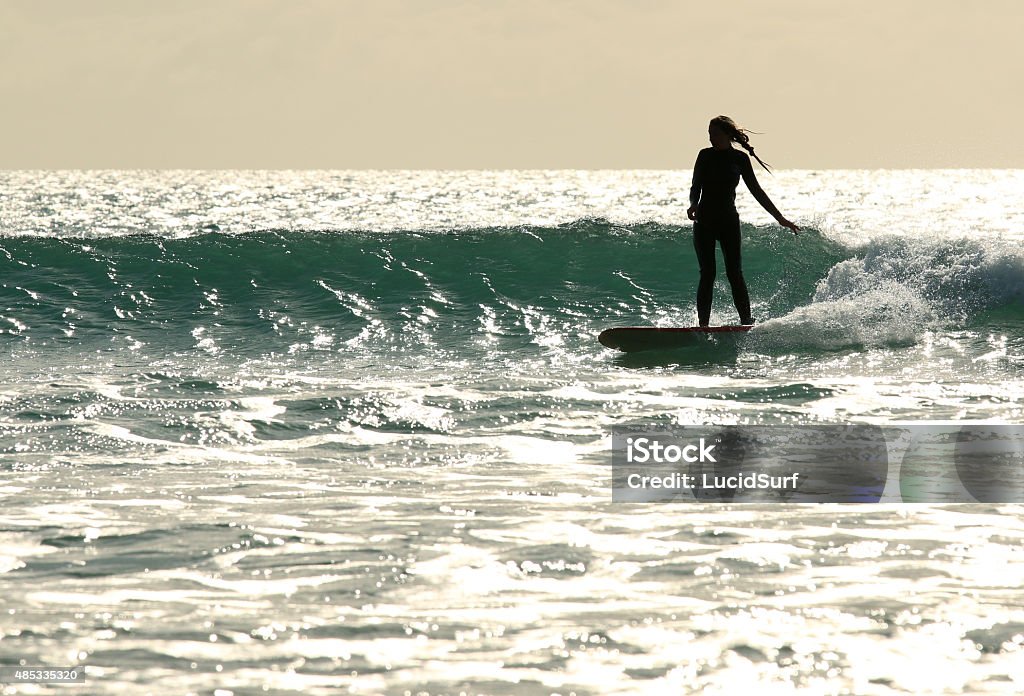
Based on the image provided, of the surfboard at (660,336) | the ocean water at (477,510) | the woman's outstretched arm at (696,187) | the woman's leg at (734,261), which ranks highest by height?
the woman's outstretched arm at (696,187)

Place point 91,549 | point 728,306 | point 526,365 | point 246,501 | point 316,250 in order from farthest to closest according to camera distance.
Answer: point 316,250 < point 728,306 < point 526,365 < point 246,501 < point 91,549

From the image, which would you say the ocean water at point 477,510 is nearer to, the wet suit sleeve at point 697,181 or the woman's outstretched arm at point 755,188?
the woman's outstretched arm at point 755,188

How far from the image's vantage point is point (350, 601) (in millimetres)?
3512

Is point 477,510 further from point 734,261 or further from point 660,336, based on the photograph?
point 734,261

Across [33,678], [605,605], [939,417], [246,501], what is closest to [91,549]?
[246,501]

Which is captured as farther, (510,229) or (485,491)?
(510,229)

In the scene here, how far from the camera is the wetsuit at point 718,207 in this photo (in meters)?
8.66

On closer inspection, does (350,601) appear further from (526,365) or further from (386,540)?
(526,365)

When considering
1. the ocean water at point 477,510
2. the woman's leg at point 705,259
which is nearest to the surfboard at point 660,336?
the ocean water at point 477,510

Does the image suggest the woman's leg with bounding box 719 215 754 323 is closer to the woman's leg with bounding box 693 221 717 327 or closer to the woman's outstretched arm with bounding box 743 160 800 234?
the woman's leg with bounding box 693 221 717 327

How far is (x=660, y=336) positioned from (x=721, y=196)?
1.20 meters

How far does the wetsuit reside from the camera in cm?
866

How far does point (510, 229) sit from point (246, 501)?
1293cm

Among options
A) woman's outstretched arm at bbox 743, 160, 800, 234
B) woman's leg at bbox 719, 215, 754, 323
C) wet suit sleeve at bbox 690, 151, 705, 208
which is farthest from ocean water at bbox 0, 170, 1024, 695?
wet suit sleeve at bbox 690, 151, 705, 208
